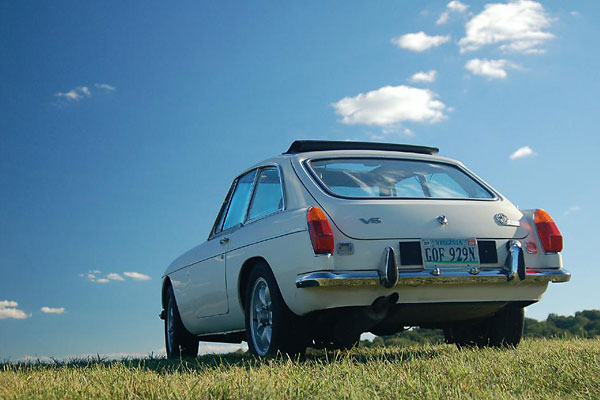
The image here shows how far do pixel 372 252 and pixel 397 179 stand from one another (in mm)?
1315

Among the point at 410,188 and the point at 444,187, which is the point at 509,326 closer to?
the point at 444,187

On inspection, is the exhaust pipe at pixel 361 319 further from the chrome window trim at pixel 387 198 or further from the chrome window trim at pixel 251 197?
the chrome window trim at pixel 251 197

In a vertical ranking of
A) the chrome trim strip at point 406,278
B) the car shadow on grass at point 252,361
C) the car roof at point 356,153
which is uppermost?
the car roof at point 356,153

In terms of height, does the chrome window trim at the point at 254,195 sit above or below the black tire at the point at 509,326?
above

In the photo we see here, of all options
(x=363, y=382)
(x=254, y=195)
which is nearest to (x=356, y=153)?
(x=254, y=195)

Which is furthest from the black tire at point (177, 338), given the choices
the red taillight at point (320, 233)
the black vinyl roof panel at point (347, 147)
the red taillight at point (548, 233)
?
the red taillight at point (548, 233)

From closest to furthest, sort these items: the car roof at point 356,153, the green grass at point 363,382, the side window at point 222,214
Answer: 1. the green grass at point 363,382
2. the car roof at point 356,153
3. the side window at point 222,214

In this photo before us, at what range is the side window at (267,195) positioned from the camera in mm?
7070

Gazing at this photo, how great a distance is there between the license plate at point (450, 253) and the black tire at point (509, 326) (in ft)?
4.10

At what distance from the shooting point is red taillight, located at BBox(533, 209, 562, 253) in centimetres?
686

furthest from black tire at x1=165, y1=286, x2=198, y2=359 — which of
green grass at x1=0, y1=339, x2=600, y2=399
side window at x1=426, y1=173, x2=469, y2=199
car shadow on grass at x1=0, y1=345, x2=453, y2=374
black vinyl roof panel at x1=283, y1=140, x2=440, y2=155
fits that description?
side window at x1=426, y1=173, x2=469, y2=199

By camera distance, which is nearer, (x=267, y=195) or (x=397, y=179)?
(x=397, y=179)

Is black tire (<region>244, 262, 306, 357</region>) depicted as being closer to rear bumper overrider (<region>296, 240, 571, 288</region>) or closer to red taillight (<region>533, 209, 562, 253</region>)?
rear bumper overrider (<region>296, 240, 571, 288</region>)

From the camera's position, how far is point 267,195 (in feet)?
24.1
